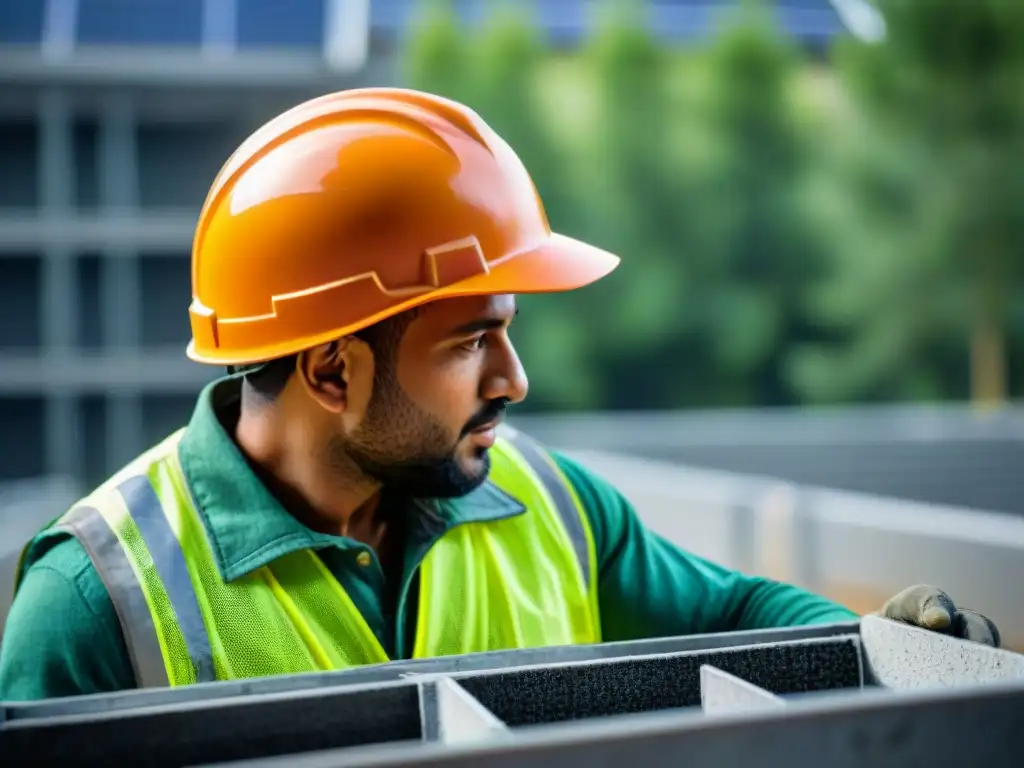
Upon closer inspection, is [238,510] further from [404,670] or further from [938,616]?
[938,616]

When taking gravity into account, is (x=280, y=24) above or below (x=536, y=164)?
above

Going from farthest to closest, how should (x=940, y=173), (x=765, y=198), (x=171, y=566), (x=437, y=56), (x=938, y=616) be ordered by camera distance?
1. (x=765, y=198)
2. (x=437, y=56)
3. (x=940, y=173)
4. (x=171, y=566)
5. (x=938, y=616)

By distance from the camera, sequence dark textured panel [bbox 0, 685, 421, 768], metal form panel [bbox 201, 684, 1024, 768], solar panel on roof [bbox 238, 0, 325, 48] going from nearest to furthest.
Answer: metal form panel [bbox 201, 684, 1024, 768], dark textured panel [bbox 0, 685, 421, 768], solar panel on roof [bbox 238, 0, 325, 48]

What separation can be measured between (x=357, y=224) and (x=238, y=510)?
1.39 feet

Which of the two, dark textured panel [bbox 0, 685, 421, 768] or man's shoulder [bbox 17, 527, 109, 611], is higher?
man's shoulder [bbox 17, 527, 109, 611]

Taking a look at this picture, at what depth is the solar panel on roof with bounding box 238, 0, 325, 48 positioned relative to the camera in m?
19.0

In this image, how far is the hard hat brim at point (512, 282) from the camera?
1.77m

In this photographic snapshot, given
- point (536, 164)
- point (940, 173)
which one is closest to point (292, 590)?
point (940, 173)

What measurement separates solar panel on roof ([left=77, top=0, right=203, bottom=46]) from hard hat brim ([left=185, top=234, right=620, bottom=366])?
18.6 m

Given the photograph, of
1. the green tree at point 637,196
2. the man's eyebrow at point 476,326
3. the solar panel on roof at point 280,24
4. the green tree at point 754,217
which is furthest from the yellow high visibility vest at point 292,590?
the green tree at point 754,217

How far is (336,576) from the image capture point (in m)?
1.84

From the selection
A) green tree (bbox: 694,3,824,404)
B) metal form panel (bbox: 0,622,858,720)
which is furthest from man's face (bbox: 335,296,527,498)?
green tree (bbox: 694,3,824,404)

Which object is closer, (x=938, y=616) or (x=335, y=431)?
(x=938, y=616)

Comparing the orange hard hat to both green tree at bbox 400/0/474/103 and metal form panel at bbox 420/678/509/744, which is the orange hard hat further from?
green tree at bbox 400/0/474/103
